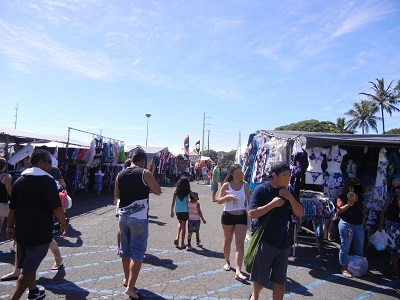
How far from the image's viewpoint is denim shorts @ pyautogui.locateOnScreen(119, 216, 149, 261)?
12.6 ft

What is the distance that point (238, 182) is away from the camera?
5121 mm

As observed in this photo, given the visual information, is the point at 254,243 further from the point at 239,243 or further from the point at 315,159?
the point at 315,159

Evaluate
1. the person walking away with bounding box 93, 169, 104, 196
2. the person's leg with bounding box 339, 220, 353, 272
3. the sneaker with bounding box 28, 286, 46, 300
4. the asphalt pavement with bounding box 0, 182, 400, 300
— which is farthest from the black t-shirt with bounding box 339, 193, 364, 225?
the person walking away with bounding box 93, 169, 104, 196

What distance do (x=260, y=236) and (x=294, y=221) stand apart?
2405 mm

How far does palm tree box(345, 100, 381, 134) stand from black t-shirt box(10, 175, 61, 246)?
44389 mm

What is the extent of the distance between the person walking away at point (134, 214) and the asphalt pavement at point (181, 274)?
0.55 m

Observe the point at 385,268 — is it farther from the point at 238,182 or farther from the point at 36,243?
the point at 36,243

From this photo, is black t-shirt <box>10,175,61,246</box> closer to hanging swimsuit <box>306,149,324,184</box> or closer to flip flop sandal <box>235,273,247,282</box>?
flip flop sandal <box>235,273,247,282</box>

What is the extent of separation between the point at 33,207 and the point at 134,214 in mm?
1173

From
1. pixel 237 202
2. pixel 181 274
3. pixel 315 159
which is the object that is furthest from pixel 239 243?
pixel 315 159

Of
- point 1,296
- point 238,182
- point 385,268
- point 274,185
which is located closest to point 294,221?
point 238,182

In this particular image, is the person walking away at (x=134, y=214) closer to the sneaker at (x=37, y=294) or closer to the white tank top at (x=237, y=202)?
the sneaker at (x=37, y=294)

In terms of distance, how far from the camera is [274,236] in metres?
3.38

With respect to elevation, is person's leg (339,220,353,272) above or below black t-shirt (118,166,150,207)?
below
